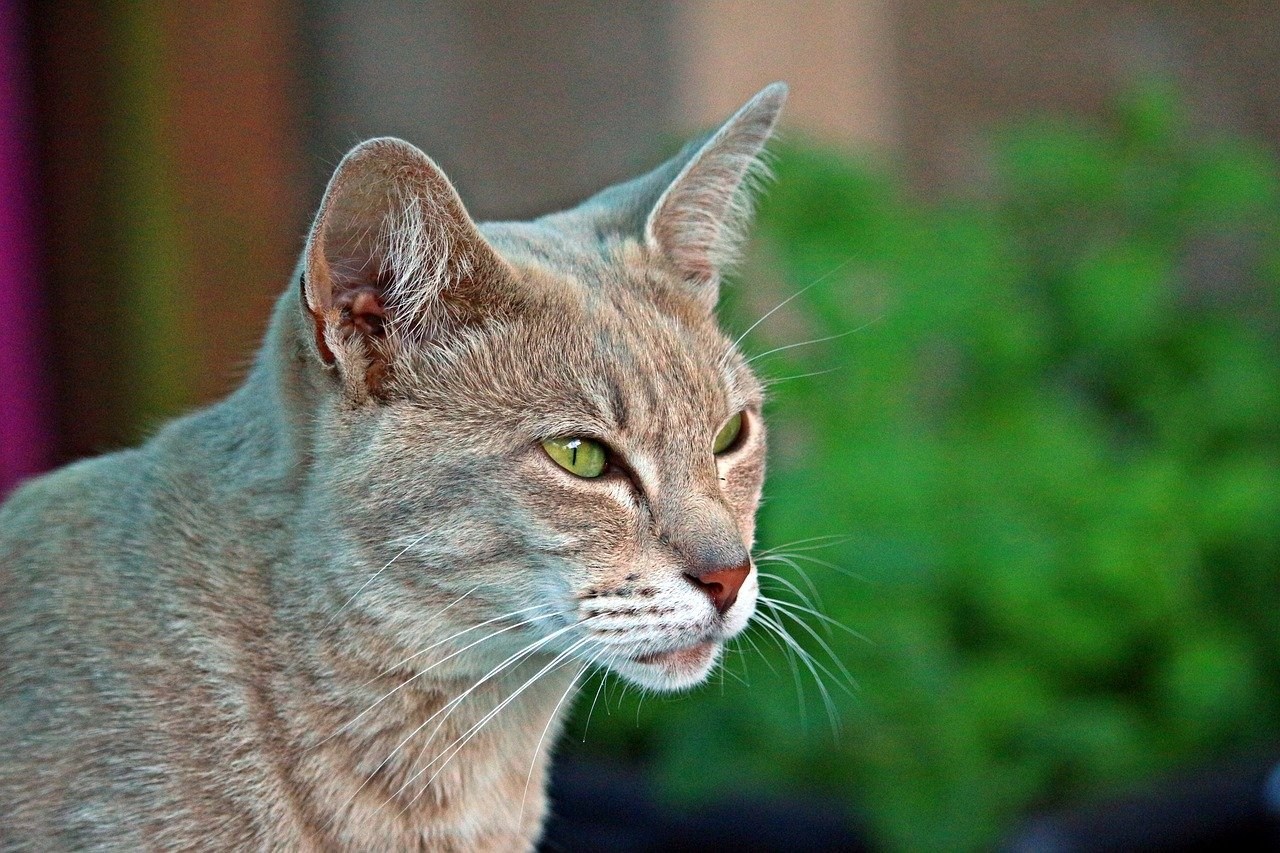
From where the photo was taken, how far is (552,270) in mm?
1841

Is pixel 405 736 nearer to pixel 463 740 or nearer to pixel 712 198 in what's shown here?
pixel 463 740

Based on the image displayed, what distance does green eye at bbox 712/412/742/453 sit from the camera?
1876 mm

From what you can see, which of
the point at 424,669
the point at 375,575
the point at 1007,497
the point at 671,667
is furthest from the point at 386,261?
the point at 1007,497

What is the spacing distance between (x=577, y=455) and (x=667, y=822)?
188 cm

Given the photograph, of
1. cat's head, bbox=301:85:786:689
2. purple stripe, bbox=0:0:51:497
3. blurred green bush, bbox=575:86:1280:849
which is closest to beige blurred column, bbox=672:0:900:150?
blurred green bush, bbox=575:86:1280:849

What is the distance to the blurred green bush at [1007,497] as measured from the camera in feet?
9.86

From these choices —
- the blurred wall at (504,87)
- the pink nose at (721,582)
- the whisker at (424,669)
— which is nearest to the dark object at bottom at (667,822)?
the whisker at (424,669)

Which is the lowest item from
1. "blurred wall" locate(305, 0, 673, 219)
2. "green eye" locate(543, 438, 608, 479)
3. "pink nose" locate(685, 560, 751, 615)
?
"pink nose" locate(685, 560, 751, 615)

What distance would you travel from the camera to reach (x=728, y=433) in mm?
1902

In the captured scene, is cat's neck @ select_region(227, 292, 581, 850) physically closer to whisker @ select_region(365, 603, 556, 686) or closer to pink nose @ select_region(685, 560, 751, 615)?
whisker @ select_region(365, 603, 556, 686)

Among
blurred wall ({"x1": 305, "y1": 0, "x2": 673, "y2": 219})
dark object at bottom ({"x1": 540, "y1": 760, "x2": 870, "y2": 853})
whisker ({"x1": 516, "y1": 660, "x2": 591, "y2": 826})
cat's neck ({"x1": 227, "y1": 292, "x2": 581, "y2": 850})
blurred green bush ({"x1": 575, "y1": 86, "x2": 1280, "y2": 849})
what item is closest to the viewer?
cat's neck ({"x1": 227, "y1": 292, "x2": 581, "y2": 850})

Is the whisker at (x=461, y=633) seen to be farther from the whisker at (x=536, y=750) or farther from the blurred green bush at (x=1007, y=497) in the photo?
the blurred green bush at (x=1007, y=497)

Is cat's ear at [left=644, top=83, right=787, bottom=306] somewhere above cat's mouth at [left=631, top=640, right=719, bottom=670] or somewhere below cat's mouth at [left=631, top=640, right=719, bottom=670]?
above

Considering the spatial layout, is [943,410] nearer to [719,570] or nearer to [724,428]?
[724,428]
